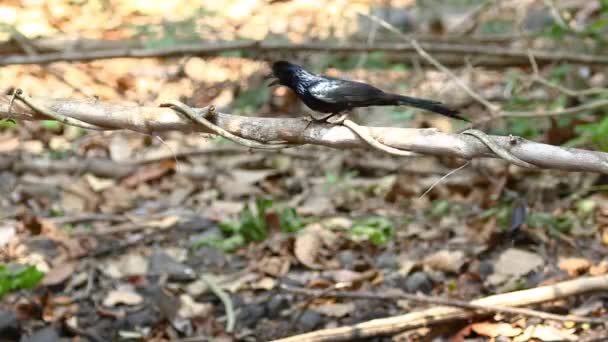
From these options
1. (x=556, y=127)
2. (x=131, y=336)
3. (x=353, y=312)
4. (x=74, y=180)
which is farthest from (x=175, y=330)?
(x=556, y=127)

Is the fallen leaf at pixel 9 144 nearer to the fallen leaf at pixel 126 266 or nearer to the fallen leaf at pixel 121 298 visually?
the fallen leaf at pixel 126 266

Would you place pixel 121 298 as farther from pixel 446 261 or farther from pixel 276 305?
pixel 446 261

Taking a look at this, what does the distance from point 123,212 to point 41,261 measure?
94 centimetres

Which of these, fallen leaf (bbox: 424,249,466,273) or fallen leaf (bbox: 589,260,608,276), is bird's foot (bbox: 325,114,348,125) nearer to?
fallen leaf (bbox: 424,249,466,273)

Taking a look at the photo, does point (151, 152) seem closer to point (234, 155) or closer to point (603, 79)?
point (234, 155)

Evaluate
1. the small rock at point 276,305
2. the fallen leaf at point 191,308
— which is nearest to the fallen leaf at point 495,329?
the small rock at point 276,305

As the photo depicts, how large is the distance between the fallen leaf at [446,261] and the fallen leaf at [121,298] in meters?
1.67

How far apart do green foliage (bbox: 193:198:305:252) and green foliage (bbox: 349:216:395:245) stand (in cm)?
36

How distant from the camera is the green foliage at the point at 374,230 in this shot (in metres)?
5.03

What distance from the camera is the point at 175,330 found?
169 inches

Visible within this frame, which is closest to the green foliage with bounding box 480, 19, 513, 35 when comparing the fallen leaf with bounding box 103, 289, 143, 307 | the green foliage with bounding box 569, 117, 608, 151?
the green foliage with bounding box 569, 117, 608, 151

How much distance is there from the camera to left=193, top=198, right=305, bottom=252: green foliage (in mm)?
5074

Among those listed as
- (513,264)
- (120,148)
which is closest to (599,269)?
(513,264)

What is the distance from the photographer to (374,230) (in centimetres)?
509
